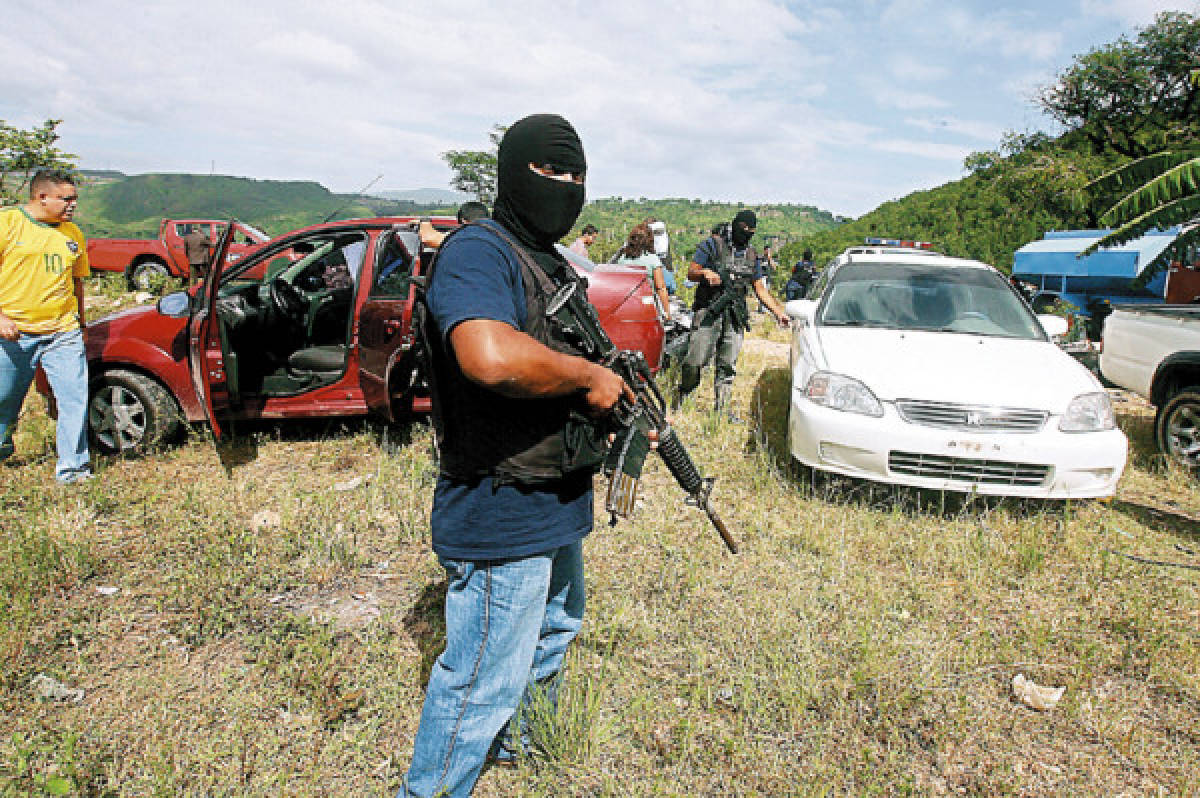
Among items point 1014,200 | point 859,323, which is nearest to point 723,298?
point 859,323

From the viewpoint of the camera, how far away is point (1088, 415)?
380cm

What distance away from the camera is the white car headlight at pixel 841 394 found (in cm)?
391

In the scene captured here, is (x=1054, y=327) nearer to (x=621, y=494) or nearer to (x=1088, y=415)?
(x=1088, y=415)

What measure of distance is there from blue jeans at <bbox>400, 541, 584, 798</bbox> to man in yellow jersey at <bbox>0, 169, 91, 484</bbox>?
3.77m

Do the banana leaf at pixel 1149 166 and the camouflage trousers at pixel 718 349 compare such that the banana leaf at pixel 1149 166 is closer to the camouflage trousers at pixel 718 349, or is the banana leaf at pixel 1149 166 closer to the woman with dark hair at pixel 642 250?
the camouflage trousers at pixel 718 349

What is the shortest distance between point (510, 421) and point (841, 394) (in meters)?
2.94

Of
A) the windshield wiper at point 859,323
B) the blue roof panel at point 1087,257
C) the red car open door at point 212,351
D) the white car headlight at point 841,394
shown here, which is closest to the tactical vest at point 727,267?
the windshield wiper at point 859,323

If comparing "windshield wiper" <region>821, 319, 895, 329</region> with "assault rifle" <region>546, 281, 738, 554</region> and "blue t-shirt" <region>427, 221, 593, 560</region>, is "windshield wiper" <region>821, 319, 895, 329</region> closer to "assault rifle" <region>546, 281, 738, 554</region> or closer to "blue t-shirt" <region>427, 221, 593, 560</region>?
→ "assault rifle" <region>546, 281, 738, 554</region>

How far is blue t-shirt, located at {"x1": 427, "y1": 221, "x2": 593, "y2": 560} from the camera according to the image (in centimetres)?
144

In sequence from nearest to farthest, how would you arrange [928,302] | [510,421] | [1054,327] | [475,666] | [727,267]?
[510,421] < [475,666] < [1054,327] < [928,302] < [727,267]

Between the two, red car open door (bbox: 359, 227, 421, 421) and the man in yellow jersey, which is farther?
red car open door (bbox: 359, 227, 421, 421)

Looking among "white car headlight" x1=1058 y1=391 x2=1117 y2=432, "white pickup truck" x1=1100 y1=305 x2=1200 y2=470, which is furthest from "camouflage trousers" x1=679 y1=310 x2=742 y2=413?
"white pickup truck" x1=1100 y1=305 x2=1200 y2=470

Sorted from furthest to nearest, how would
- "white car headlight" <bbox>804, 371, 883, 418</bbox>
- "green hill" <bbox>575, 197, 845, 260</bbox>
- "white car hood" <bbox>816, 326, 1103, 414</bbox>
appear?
"green hill" <bbox>575, 197, 845, 260</bbox>
"white car headlight" <bbox>804, 371, 883, 418</bbox>
"white car hood" <bbox>816, 326, 1103, 414</bbox>

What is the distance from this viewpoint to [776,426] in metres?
5.86
